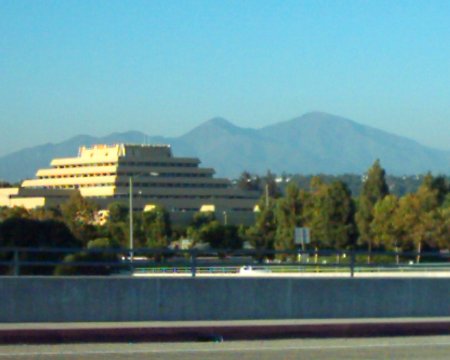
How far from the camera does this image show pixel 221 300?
827 inches

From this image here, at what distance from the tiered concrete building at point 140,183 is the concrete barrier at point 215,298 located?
114586mm

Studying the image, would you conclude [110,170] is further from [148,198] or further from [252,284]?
[252,284]

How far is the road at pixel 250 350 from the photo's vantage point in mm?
15922

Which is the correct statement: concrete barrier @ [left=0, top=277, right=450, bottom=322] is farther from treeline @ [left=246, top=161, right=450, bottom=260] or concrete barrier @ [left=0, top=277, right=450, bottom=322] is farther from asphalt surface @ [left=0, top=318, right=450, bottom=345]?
treeline @ [left=246, top=161, right=450, bottom=260]

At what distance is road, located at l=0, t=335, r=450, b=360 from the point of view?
15.9 m

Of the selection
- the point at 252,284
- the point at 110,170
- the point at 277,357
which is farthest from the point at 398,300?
the point at 110,170

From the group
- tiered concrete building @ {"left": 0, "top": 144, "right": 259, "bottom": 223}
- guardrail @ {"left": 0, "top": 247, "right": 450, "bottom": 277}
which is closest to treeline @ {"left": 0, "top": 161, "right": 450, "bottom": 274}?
guardrail @ {"left": 0, "top": 247, "right": 450, "bottom": 277}

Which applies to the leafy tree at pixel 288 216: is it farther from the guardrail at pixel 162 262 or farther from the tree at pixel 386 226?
the guardrail at pixel 162 262

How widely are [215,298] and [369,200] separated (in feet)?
227

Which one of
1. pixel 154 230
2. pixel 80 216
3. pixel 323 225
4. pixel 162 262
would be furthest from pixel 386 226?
pixel 162 262

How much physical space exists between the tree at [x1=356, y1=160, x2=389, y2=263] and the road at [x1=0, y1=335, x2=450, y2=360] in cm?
5204

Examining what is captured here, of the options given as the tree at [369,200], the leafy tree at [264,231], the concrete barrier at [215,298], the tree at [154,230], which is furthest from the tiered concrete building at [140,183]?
the concrete barrier at [215,298]

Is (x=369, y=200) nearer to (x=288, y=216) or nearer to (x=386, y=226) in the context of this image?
(x=288, y=216)

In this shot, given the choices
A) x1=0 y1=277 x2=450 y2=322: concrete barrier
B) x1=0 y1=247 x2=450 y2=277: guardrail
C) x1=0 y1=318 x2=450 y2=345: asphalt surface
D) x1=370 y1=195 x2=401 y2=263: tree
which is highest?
x1=370 y1=195 x2=401 y2=263: tree
